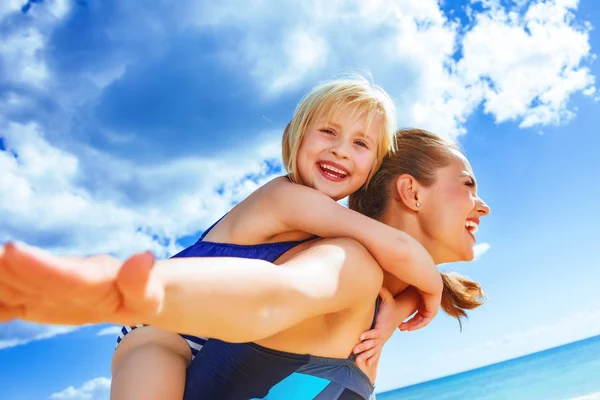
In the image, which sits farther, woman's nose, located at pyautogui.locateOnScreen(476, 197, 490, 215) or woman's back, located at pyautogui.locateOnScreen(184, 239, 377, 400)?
woman's nose, located at pyautogui.locateOnScreen(476, 197, 490, 215)

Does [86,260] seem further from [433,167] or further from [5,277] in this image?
[433,167]

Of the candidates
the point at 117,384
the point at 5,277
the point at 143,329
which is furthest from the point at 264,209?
the point at 5,277

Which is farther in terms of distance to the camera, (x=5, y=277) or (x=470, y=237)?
(x=470, y=237)

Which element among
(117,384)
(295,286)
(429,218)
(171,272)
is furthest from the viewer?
(429,218)

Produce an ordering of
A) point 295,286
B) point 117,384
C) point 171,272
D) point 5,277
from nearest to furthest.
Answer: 1. point 5,277
2. point 171,272
3. point 295,286
4. point 117,384

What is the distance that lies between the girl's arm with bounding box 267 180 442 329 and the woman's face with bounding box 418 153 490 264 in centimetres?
44

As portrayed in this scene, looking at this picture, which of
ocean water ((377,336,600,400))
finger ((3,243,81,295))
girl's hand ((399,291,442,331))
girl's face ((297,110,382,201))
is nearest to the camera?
finger ((3,243,81,295))

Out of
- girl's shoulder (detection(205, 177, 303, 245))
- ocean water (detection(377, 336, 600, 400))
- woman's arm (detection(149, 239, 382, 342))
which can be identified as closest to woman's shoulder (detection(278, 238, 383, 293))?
woman's arm (detection(149, 239, 382, 342))

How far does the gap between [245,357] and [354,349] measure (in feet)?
1.41

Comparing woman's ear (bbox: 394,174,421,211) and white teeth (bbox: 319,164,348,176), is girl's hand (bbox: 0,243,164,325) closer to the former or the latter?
white teeth (bbox: 319,164,348,176)

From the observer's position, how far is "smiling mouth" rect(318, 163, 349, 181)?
9.42 ft

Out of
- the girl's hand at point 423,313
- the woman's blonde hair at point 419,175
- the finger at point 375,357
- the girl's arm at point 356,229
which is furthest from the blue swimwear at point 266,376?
the woman's blonde hair at point 419,175

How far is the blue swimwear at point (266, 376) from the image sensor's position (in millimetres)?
1780

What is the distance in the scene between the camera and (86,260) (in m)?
0.94
